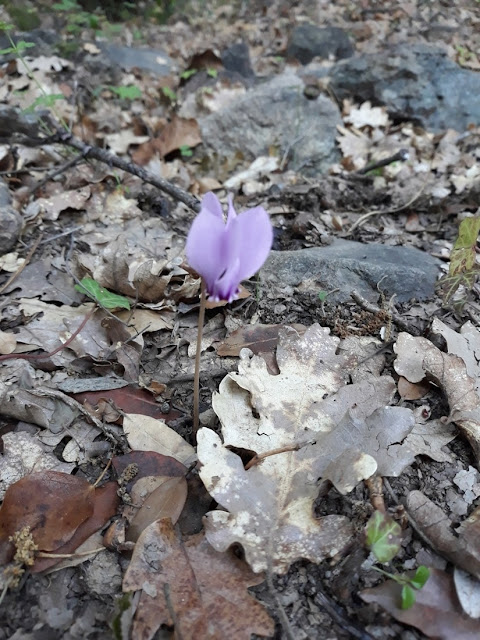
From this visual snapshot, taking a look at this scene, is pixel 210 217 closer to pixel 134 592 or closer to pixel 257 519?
pixel 257 519

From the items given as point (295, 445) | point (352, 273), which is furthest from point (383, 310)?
point (295, 445)

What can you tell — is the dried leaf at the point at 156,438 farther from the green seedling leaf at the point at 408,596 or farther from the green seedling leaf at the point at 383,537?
the green seedling leaf at the point at 408,596

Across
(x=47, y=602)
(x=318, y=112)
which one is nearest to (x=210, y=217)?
(x=47, y=602)

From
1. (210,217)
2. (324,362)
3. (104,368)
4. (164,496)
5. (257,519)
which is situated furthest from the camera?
(104,368)

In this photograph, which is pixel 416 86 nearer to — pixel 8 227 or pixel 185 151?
pixel 185 151

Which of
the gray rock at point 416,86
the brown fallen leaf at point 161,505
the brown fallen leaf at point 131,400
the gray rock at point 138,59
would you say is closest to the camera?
the brown fallen leaf at point 161,505

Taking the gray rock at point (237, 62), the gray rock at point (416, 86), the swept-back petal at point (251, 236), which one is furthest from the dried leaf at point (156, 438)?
the gray rock at point (237, 62)
